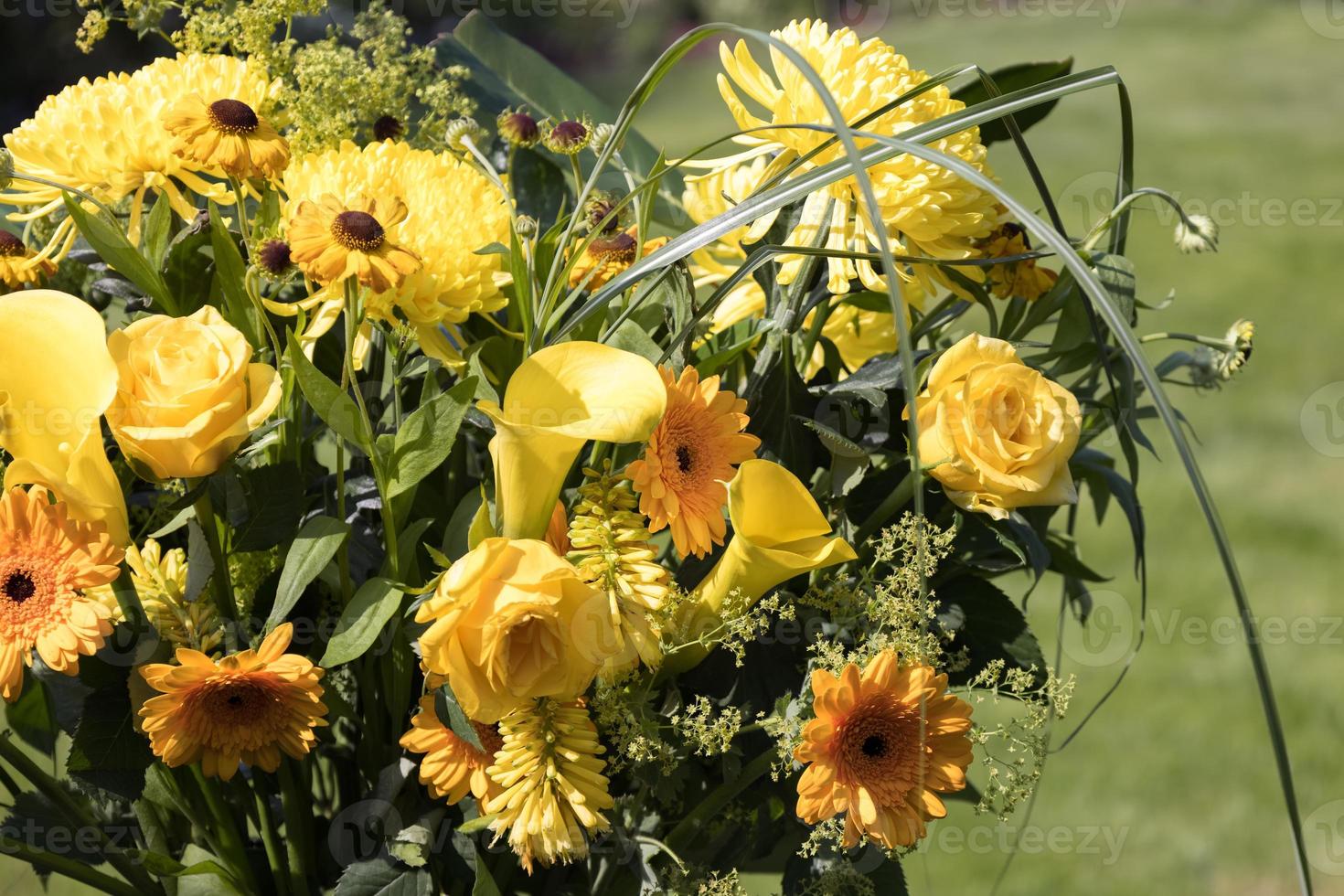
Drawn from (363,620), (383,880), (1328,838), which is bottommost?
(1328,838)

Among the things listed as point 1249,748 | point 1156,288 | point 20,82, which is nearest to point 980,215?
point 1249,748

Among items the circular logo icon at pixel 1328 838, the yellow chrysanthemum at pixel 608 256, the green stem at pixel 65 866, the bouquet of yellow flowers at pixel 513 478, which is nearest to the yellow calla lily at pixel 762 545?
the bouquet of yellow flowers at pixel 513 478

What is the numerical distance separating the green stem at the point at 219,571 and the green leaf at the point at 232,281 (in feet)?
0.18

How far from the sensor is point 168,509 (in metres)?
0.38

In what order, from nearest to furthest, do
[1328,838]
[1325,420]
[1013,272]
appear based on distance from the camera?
[1013,272] → [1328,838] → [1325,420]

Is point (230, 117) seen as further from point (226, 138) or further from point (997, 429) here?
point (997, 429)

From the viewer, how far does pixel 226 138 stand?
39 cm

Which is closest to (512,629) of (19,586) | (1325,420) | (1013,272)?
(19,586)

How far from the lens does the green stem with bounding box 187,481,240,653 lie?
0.39 metres

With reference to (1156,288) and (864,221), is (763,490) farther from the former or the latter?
(1156,288)

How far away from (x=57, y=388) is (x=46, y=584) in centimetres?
6

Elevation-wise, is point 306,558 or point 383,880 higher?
point 306,558

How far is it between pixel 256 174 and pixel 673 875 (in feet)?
0.88

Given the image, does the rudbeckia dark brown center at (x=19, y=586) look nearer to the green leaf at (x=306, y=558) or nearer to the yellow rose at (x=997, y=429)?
the green leaf at (x=306, y=558)
